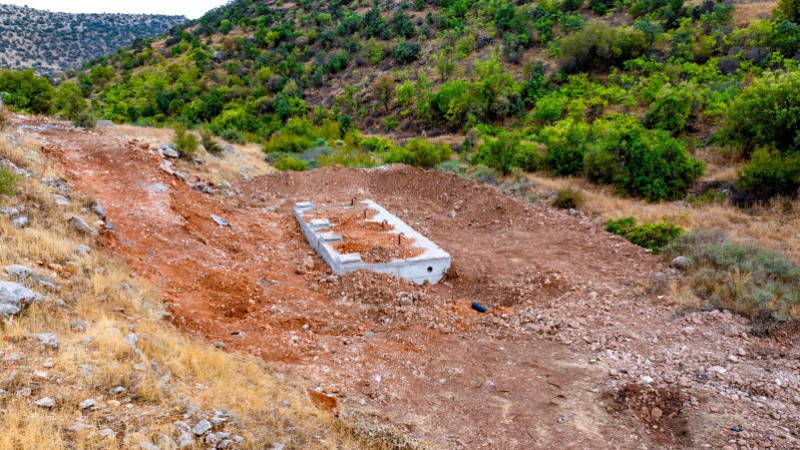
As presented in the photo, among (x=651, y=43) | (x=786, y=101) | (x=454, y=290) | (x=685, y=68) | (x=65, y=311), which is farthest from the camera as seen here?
(x=651, y=43)

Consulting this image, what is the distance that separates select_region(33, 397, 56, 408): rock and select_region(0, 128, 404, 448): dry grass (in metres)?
0.03

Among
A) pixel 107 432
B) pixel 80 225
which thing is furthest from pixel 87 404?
pixel 80 225

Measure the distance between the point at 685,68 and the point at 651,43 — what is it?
160 inches

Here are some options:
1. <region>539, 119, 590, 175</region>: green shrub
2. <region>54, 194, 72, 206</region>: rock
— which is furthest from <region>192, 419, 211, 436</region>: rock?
<region>539, 119, 590, 175</region>: green shrub

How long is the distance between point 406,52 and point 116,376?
3078 cm

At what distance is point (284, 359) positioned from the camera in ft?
15.4

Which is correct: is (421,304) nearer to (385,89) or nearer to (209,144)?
(209,144)

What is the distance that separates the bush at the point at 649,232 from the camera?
25.3 ft

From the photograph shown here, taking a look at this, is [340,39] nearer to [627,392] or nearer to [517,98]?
[517,98]

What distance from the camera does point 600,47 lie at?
884 inches

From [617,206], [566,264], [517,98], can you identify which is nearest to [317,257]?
[566,264]

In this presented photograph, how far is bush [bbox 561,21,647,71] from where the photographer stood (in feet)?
73.0

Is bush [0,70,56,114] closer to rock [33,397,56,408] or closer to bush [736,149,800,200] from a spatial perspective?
rock [33,397,56,408]

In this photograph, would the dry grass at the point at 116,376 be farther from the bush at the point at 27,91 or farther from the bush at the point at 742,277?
the bush at the point at 27,91
